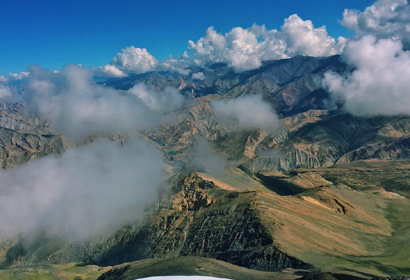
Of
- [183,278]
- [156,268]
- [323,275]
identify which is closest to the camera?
[183,278]

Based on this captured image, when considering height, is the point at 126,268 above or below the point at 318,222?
below

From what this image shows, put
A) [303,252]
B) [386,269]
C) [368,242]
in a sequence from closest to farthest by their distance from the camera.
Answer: [386,269] < [303,252] < [368,242]

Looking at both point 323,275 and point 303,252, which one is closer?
point 323,275

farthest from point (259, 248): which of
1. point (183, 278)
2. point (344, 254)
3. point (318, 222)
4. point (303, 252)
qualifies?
point (183, 278)

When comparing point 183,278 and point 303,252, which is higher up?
point 183,278

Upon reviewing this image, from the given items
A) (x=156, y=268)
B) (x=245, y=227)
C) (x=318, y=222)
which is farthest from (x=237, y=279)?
(x=318, y=222)

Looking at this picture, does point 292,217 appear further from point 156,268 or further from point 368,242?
point 156,268

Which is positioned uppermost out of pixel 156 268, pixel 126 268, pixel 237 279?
pixel 237 279

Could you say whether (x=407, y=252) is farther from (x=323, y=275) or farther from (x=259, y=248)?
(x=323, y=275)

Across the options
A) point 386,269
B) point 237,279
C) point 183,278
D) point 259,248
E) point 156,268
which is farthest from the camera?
point 259,248
